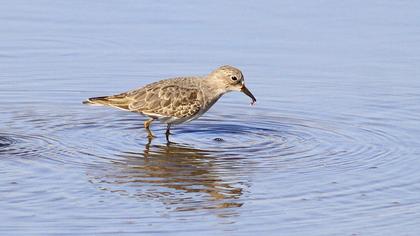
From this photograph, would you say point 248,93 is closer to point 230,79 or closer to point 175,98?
point 230,79

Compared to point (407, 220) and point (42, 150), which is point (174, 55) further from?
point (407, 220)

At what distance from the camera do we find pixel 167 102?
44.8ft

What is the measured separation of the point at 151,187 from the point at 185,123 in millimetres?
3484

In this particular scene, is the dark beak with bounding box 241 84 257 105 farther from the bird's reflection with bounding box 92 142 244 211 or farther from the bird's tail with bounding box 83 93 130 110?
the bird's tail with bounding box 83 93 130 110

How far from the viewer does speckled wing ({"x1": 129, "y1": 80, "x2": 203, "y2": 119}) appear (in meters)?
13.6

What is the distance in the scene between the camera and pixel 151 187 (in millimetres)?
10977

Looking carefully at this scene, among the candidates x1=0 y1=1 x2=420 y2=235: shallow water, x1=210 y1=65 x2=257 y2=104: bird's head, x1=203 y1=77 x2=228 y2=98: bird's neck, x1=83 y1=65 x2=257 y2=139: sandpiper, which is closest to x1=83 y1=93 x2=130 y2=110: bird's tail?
x1=83 y1=65 x2=257 y2=139: sandpiper

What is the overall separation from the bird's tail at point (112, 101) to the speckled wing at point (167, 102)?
80mm

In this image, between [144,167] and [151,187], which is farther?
[144,167]

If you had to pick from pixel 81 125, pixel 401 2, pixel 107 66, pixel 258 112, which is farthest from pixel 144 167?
pixel 401 2

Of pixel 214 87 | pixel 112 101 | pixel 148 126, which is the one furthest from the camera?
pixel 214 87

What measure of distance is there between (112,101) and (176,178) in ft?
7.78

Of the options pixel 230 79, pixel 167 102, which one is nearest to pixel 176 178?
pixel 167 102

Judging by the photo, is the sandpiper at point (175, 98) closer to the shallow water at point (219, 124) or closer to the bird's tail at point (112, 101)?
the bird's tail at point (112, 101)
